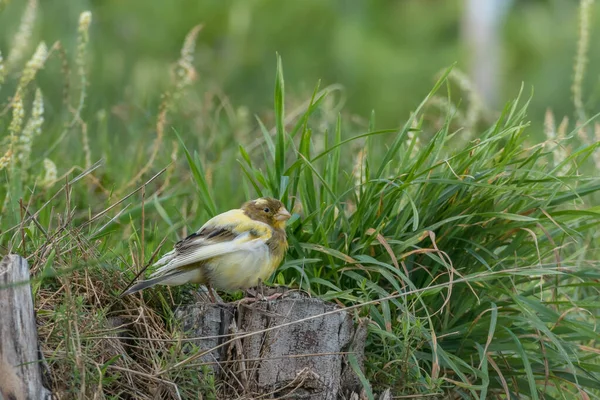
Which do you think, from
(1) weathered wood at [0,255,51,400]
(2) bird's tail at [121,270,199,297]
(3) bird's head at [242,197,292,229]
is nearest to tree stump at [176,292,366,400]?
(2) bird's tail at [121,270,199,297]

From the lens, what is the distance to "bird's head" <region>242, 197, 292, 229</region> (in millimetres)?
4078

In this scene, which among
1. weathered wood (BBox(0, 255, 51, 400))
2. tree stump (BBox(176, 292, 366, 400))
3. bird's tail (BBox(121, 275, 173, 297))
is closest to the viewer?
weathered wood (BBox(0, 255, 51, 400))

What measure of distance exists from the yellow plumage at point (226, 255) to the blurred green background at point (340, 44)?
817 centimetres

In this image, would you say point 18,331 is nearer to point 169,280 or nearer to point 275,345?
point 169,280

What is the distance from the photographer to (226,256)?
3.86 metres

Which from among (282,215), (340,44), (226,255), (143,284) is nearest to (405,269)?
(282,215)

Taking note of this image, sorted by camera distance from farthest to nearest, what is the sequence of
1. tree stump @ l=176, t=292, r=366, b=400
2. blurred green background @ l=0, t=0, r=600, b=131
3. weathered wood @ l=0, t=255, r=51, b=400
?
1. blurred green background @ l=0, t=0, r=600, b=131
2. tree stump @ l=176, t=292, r=366, b=400
3. weathered wood @ l=0, t=255, r=51, b=400

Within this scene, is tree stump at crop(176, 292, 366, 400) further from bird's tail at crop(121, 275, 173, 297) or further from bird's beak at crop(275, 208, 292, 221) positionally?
bird's beak at crop(275, 208, 292, 221)

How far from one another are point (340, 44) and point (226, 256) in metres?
12.5

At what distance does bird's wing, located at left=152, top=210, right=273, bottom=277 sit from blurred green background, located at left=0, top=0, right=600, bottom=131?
8.16 metres

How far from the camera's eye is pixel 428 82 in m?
16.0

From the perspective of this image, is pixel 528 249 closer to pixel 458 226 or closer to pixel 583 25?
pixel 458 226

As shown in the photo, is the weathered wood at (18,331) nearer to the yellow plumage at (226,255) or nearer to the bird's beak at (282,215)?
the yellow plumage at (226,255)

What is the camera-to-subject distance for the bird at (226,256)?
12.4ft
